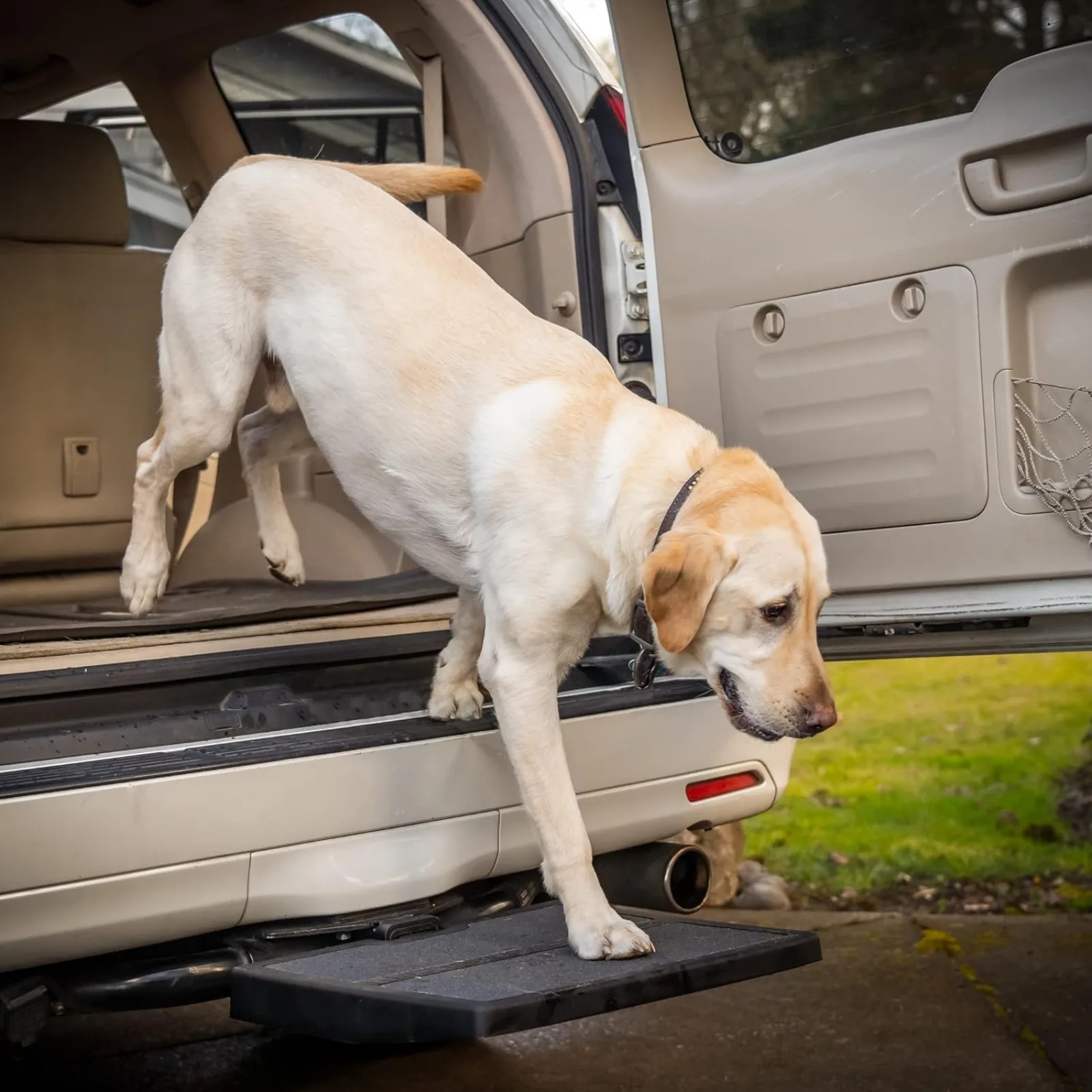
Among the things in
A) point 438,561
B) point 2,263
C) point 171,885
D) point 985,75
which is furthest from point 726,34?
point 2,263

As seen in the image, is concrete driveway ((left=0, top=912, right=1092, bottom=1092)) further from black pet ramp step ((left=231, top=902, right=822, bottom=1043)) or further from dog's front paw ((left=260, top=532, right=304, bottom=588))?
dog's front paw ((left=260, top=532, right=304, bottom=588))

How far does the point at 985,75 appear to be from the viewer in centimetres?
300

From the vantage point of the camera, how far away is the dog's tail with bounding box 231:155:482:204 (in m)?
3.61

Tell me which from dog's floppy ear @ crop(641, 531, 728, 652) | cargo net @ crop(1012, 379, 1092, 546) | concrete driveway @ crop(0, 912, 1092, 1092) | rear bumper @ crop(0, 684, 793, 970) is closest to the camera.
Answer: rear bumper @ crop(0, 684, 793, 970)

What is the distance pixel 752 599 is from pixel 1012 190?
3.46 ft

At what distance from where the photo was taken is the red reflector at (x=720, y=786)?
335 cm

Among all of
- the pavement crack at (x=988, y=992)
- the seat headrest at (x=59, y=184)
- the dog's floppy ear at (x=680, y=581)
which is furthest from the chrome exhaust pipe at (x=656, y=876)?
the seat headrest at (x=59, y=184)

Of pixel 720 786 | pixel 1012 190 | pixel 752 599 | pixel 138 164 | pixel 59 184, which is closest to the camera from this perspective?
pixel 752 599

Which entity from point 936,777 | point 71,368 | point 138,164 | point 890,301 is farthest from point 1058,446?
point 138,164

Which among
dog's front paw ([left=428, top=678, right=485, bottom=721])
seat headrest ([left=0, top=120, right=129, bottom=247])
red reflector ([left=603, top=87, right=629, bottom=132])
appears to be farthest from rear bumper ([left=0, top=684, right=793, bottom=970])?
seat headrest ([left=0, top=120, right=129, bottom=247])

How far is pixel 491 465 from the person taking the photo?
116 inches

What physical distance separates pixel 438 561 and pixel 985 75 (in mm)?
1548

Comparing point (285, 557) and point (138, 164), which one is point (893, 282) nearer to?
point (285, 557)

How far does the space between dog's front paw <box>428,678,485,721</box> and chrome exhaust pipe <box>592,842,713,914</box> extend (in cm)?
46
